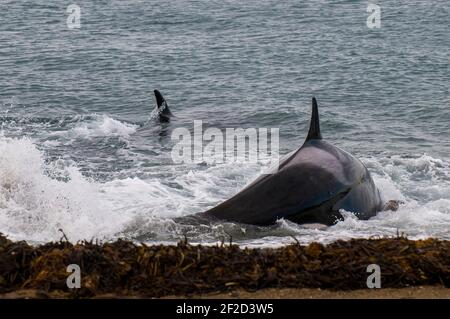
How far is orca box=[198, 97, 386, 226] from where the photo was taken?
10484 mm

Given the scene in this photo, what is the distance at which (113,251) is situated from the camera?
6.92 meters

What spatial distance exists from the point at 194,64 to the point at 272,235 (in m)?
18.4

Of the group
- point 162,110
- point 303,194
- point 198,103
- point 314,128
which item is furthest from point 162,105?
point 303,194

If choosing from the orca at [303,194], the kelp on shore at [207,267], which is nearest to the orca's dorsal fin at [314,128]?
the orca at [303,194]

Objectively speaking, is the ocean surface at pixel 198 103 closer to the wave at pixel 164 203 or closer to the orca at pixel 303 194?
the wave at pixel 164 203

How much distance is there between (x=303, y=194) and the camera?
34.5 ft

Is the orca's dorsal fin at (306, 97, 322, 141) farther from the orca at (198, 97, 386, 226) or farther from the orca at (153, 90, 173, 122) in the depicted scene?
the orca at (153, 90, 173, 122)

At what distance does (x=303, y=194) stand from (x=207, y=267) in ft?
13.4

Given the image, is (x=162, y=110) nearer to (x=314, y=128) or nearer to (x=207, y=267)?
(x=314, y=128)

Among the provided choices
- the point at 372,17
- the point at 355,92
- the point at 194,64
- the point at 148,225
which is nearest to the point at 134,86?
the point at 194,64

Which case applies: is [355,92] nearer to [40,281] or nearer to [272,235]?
[272,235]

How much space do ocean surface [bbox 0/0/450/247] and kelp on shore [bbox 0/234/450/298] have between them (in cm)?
325

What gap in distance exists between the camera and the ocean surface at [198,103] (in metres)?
11.7

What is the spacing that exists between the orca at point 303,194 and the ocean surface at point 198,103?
152 mm
